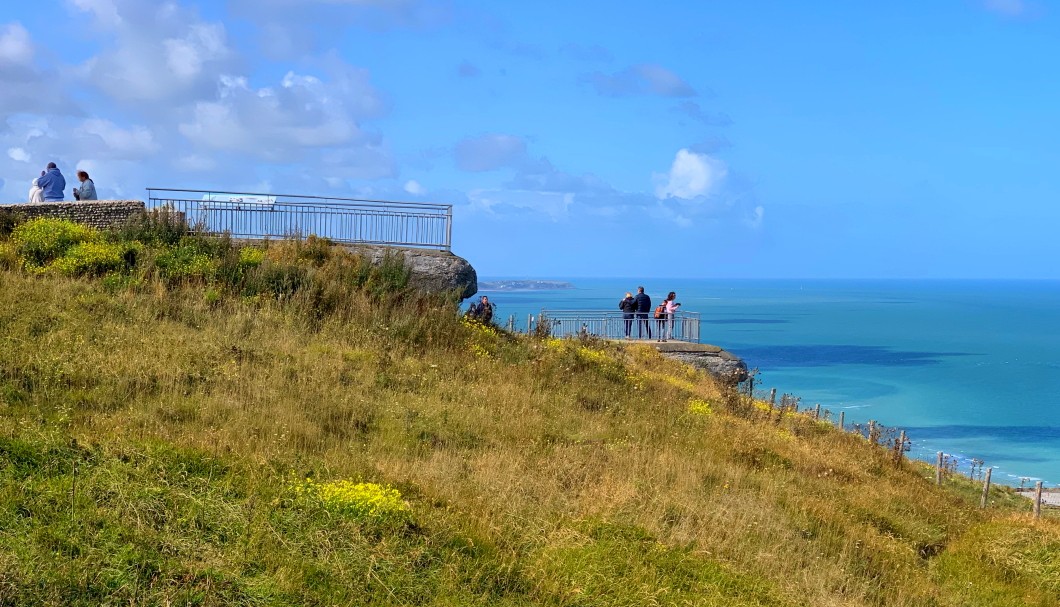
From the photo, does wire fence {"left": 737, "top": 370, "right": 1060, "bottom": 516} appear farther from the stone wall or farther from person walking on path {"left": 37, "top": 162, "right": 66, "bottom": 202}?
person walking on path {"left": 37, "top": 162, "right": 66, "bottom": 202}

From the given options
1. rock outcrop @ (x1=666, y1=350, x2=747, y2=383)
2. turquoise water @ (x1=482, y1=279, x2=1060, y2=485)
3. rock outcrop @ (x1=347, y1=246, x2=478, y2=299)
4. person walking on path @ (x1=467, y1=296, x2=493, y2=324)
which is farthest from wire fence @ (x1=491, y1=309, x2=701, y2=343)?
person walking on path @ (x1=467, y1=296, x2=493, y2=324)

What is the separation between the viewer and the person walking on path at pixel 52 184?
2038cm

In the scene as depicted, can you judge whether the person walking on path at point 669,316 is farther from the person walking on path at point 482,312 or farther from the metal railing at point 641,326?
the person walking on path at point 482,312

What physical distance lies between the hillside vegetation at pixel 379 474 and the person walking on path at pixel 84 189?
14.3 ft

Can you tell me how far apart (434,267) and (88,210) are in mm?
7814

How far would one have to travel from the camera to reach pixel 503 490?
820 cm

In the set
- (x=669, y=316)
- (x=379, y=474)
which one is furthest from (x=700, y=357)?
(x=379, y=474)

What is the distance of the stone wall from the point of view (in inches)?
748

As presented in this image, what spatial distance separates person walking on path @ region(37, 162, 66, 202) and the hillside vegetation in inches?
166

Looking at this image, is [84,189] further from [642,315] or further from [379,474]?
[642,315]

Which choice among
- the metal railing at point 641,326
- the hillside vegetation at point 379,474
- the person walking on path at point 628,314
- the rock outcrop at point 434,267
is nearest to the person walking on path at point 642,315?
the metal railing at point 641,326

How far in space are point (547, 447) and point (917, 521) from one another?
476 cm

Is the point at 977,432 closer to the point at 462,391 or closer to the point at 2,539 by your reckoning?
the point at 462,391

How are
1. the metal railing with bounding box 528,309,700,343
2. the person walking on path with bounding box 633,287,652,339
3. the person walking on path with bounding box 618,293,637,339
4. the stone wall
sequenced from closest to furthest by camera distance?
the stone wall, the metal railing with bounding box 528,309,700,343, the person walking on path with bounding box 633,287,652,339, the person walking on path with bounding box 618,293,637,339
